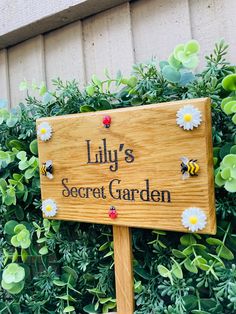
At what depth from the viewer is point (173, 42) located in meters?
0.69

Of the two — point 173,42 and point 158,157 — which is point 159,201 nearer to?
point 158,157

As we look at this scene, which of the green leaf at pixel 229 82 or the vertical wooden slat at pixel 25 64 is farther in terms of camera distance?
the vertical wooden slat at pixel 25 64

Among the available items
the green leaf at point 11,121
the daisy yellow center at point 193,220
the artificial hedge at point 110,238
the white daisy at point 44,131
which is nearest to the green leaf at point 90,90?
the artificial hedge at point 110,238

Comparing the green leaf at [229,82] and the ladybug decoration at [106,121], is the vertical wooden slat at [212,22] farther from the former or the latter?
the ladybug decoration at [106,121]

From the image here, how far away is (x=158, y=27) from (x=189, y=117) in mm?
294

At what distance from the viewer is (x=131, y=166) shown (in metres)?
0.57

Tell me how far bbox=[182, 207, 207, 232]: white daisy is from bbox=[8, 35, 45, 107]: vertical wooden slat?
0.55 m

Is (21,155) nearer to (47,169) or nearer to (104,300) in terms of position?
(47,169)

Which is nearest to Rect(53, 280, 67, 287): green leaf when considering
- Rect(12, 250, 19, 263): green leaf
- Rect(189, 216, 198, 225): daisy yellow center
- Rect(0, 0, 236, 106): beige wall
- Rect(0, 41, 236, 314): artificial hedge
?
Rect(0, 41, 236, 314): artificial hedge

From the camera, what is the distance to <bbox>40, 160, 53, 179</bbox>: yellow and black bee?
0.66 metres

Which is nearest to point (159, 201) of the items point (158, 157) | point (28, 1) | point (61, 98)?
point (158, 157)

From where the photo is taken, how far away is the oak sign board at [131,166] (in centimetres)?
52

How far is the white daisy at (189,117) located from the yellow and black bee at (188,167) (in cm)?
5

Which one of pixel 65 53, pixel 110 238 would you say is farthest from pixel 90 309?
pixel 65 53
